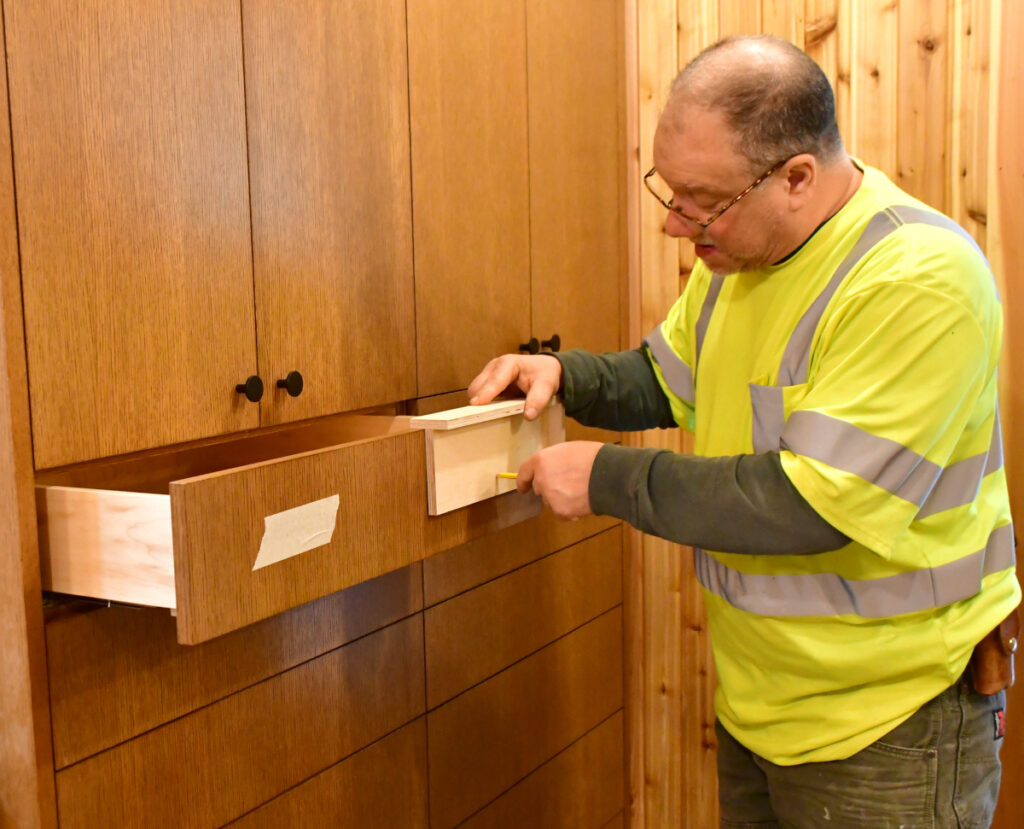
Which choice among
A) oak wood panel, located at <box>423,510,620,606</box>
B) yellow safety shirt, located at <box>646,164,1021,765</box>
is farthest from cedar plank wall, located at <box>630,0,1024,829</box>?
yellow safety shirt, located at <box>646,164,1021,765</box>

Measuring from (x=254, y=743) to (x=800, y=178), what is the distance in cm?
105

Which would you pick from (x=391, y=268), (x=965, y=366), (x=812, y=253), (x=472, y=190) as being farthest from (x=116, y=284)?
(x=965, y=366)

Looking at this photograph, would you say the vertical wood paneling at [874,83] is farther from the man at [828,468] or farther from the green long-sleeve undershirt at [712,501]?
the green long-sleeve undershirt at [712,501]

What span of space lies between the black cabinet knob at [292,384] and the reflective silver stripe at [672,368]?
24.4 inches

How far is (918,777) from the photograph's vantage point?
1.38 metres

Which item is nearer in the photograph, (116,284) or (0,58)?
(0,58)

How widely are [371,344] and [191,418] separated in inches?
13.8

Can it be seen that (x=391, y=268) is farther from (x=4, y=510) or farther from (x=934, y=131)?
(x=934, y=131)

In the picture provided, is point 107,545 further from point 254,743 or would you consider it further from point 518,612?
point 518,612

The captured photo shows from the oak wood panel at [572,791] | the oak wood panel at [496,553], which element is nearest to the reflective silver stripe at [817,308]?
the oak wood panel at [496,553]

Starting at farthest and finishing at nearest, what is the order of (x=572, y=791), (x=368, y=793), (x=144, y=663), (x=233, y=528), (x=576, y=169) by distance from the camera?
(x=572, y=791)
(x=576, y=169)
(x=368, y=793)
(x=144, y=663)
(x=233, y=528)

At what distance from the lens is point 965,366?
48.3 inches

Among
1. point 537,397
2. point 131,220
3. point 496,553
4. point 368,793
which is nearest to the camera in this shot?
point 131,220

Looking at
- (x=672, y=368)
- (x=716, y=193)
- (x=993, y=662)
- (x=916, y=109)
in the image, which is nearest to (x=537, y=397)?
(x=672, y=368)
